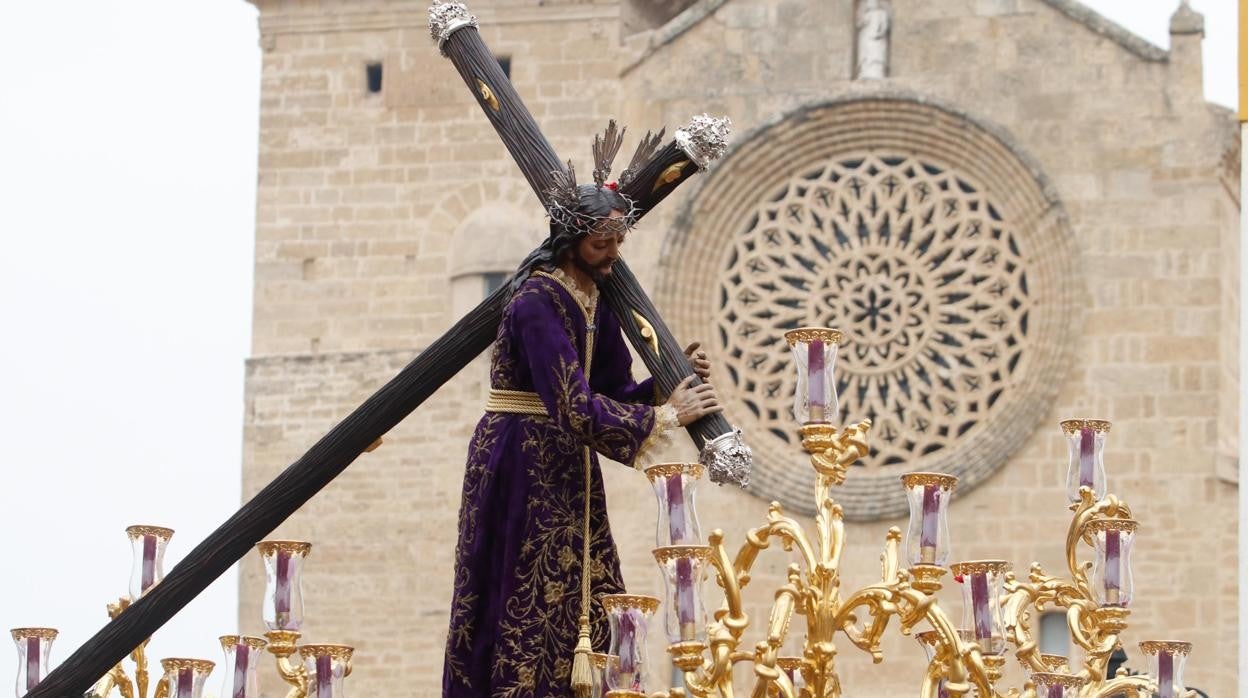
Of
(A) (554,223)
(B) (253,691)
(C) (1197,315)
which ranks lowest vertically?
(B) (253,691)

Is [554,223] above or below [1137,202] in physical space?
below

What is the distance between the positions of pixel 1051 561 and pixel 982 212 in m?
2.38

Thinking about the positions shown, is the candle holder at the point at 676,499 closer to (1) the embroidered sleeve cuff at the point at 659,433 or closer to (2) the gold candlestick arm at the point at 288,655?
(1) the embroidered sleeve cuff at the point at 659,433

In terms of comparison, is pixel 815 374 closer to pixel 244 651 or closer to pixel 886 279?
pixel 244 651

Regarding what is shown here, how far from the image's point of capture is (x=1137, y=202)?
20516mm

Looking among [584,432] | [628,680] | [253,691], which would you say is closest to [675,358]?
[584,432]

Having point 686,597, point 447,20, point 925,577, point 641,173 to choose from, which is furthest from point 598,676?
point 447,20

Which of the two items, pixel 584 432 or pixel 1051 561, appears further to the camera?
pixel 1051 561

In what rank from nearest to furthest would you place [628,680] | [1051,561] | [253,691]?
[628,680]
[253,691]
[1051,561]

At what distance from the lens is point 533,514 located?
29.0 ft

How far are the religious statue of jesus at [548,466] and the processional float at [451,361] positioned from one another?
109 mm

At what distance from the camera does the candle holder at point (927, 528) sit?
941 centimetres

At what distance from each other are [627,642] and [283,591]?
1.73 metres

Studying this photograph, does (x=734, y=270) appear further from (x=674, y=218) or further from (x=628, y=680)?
(x=628, y=680)
